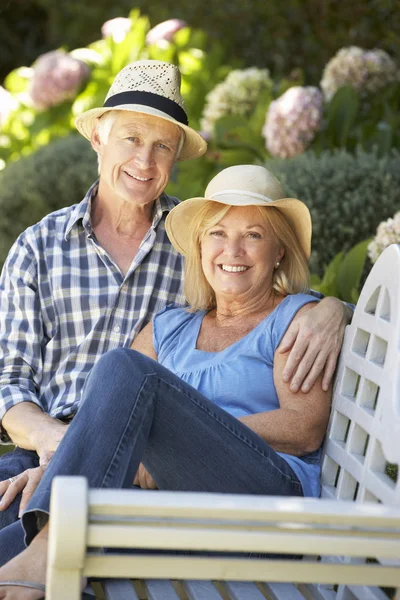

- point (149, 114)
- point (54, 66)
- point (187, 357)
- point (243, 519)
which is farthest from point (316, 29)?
point (243, 519)

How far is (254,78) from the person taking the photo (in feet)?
23.0

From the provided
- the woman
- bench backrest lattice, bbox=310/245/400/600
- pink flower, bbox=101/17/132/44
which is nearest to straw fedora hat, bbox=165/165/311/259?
the woman

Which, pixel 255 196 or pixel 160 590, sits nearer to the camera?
pixel 160 590

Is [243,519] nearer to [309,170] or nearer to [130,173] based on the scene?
[130,173]

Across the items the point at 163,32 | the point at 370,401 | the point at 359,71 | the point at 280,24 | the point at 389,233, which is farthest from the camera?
the point at 280,24

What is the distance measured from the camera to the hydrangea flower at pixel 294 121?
5984mm

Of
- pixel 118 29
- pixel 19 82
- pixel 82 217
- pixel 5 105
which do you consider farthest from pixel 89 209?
pixel 19 82

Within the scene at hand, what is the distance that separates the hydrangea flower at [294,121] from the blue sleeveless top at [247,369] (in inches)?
123

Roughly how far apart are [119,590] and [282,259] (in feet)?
4.36

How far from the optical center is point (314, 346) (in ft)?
9.18

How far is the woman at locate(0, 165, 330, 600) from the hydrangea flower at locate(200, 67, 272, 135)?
3.83m

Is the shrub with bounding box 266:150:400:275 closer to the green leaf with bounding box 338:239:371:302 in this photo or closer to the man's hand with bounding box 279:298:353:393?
the green leaf with bounding box 338:239:371:302

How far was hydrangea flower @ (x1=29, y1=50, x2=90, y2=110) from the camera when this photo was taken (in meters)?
8.64

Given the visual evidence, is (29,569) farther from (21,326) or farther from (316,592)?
(21,326)
